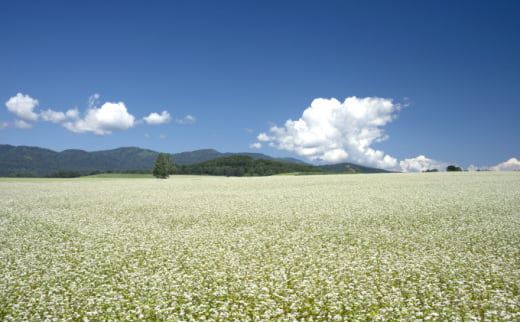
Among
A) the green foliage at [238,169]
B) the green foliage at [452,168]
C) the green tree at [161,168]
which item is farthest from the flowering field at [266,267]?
the green foliage at [238,169]

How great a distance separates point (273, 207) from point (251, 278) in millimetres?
18328

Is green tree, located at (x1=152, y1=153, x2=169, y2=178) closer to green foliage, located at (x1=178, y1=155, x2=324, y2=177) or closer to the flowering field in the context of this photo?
green foliage, located at (x1=178, y1=155, x2=324, y2=177)

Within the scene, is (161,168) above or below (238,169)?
below

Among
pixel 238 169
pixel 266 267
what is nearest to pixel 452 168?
pixel 238 169

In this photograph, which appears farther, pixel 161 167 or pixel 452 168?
pixel 452 168

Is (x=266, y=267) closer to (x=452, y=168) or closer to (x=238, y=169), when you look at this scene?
(x=452, y=168)

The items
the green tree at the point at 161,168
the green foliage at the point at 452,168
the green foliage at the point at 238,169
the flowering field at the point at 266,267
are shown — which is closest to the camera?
the flowering field at the point at 266,267

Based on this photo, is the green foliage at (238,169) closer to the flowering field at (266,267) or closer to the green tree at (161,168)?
the green tree at (161,168)

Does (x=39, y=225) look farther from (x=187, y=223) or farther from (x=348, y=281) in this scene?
(x=348, y=281)

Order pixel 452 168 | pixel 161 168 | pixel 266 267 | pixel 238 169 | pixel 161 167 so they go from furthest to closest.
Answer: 1. pixel 238 169
2. pixel 452 168
3. pixel 161 167
4. pixel 161 168
5. pixel 266 267

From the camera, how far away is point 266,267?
1234 cm

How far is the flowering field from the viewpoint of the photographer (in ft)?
28.8

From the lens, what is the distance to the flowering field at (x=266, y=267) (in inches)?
345

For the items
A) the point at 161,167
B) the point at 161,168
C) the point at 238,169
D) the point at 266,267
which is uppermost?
the point at 238,169
